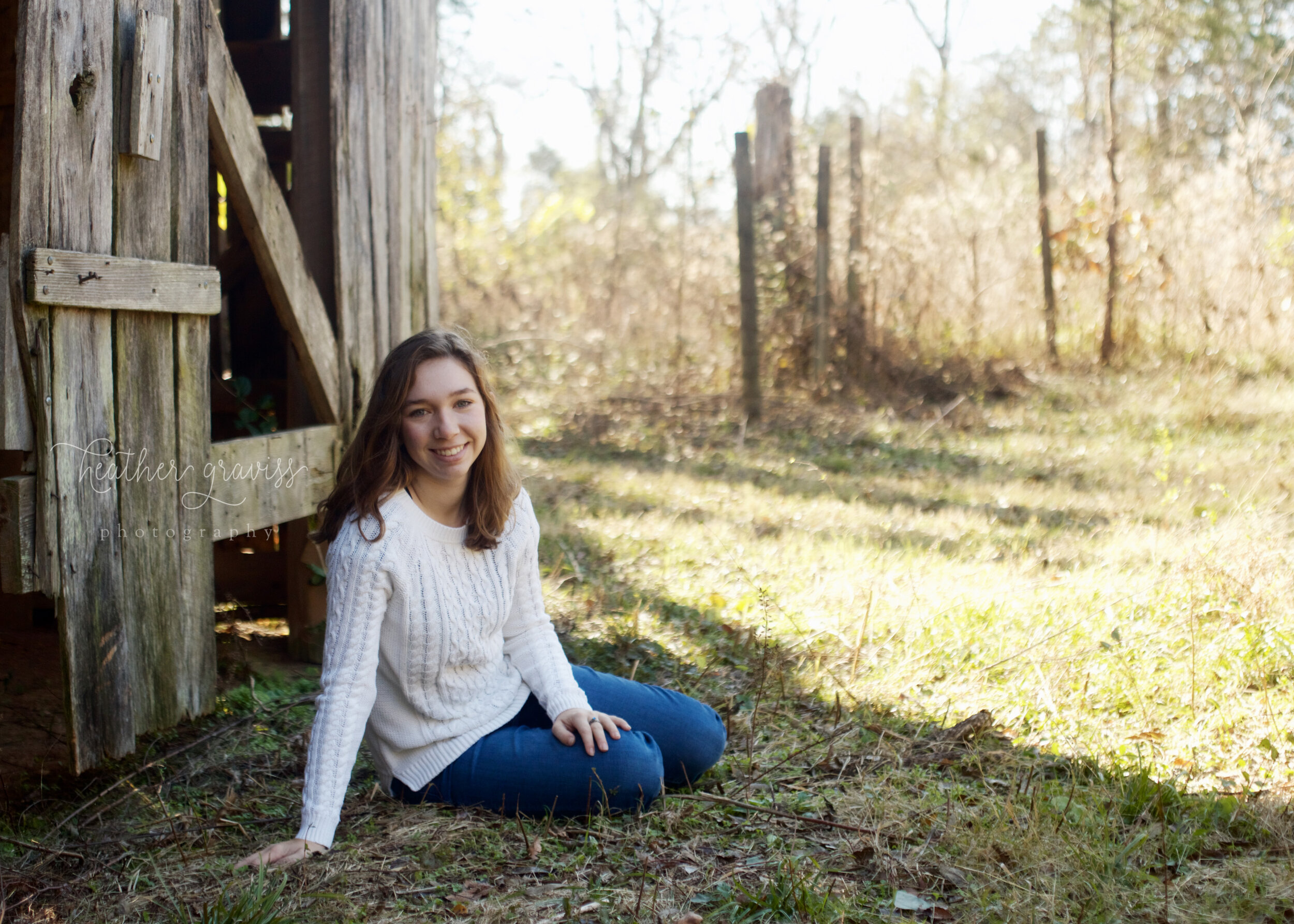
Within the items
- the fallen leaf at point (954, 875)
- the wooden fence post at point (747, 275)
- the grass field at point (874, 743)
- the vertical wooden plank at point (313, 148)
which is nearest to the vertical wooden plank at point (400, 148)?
the vertical wooden plank at point (313, 148)

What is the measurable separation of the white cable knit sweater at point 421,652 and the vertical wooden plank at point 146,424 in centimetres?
69

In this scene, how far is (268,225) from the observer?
3.67 metres

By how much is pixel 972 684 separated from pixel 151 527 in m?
2.85

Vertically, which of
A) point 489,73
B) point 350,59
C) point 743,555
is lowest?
point 743,555

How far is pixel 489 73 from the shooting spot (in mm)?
22672

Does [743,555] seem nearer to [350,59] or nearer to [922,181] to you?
[350,59]

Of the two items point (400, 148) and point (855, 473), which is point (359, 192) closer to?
point (400, 148)

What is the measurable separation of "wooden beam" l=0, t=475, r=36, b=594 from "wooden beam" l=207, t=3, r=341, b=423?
1282 mm

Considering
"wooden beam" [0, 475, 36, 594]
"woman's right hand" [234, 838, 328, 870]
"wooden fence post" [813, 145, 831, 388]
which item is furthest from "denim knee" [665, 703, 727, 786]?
"wooden fence post" [813, 145, 831, 388]

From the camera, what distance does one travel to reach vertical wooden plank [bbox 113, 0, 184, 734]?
117 inches

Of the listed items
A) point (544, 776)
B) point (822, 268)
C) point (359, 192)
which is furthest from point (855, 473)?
point (544, 776)

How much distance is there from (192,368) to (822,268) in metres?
7.83

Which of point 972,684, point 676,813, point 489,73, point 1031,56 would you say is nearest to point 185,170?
point 676,813

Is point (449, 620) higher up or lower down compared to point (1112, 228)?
lower down
